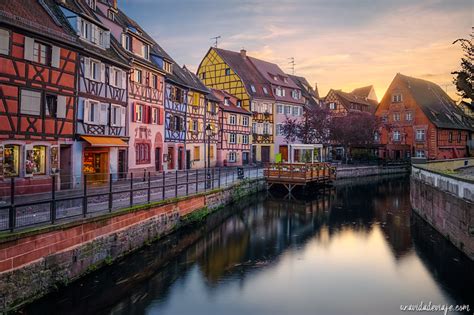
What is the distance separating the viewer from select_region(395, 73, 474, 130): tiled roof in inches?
2411

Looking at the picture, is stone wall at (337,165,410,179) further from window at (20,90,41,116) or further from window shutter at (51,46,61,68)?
window at (20,90,41,116)

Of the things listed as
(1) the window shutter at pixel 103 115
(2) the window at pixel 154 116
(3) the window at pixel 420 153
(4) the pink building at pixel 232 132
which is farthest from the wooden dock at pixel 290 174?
(3) the window at pixel 420 153

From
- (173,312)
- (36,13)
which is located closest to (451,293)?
(173,312)

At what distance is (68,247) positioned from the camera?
11508 mm

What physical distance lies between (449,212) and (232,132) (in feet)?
107

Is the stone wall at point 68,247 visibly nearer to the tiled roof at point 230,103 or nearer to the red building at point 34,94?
the red building at point 34,94

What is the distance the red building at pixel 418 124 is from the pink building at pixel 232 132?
2485 centimetres

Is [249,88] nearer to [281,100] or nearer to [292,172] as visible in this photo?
[281,100]

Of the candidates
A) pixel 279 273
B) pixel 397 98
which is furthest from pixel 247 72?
pixel 279 273

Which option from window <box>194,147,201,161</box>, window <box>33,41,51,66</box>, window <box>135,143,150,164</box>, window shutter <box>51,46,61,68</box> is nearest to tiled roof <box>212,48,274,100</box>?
window <box>194,147,201,161</box>

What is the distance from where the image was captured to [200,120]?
1583 inches

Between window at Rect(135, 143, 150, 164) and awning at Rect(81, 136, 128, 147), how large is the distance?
2.86 m

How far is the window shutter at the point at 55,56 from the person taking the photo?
64.4 ft

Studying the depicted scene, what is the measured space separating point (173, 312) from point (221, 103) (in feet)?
121
